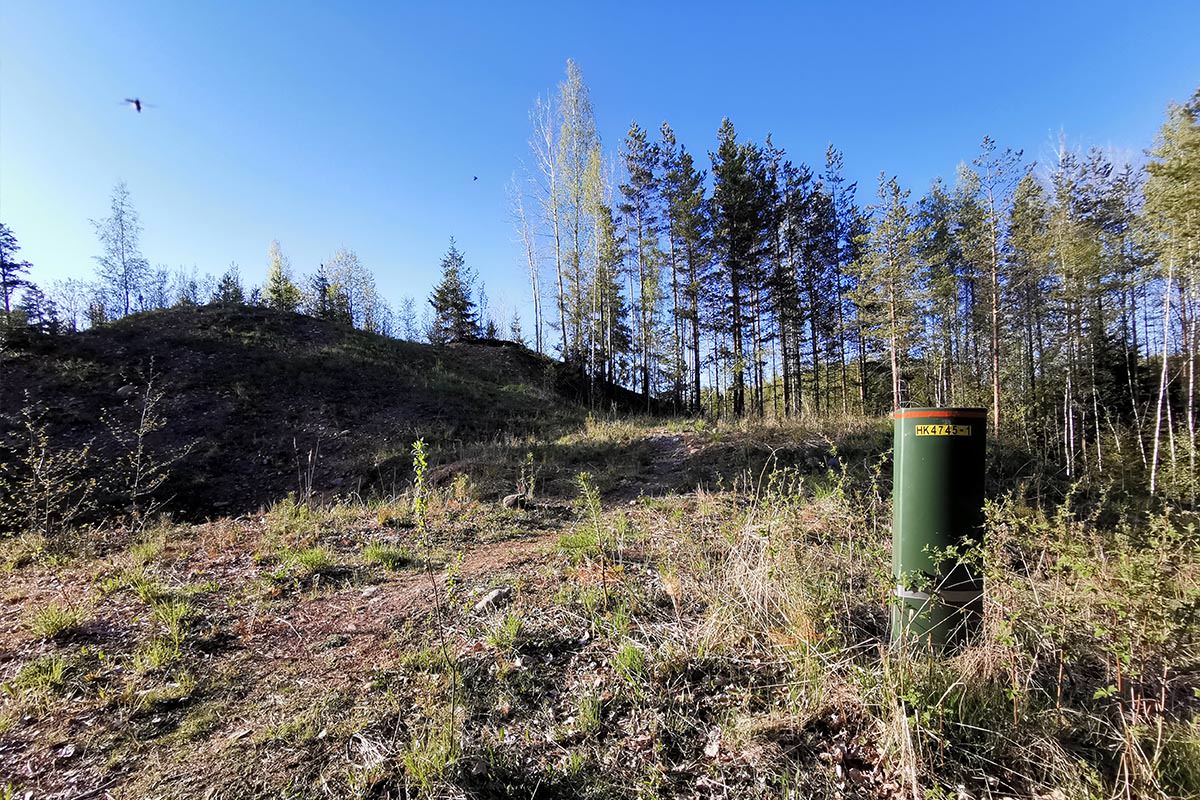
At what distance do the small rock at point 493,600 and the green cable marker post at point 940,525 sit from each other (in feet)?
7.19

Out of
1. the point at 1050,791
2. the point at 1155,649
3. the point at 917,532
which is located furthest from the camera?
the point at 917,532

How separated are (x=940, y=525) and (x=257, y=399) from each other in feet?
56.1

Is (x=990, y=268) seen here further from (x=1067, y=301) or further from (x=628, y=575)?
(x=628, y=575)

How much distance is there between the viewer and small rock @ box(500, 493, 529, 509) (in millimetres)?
6023

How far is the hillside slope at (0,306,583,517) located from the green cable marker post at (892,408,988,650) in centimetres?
994

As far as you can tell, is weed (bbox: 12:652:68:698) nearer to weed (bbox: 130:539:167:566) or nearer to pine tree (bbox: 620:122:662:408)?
weed (bbox: 130:539:167:566)

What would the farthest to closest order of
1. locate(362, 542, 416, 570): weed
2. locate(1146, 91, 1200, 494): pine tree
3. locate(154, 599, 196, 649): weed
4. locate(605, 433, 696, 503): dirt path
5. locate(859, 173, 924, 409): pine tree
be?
locate(859, 173, 924, 409): pine tree, locate(1146, 91, 1200, 494): pine tree, locate(605, 433, 696, 503): dirt path, locate(362, 542, 416, 570): weed, locate(154, 599, 196, 649): weed

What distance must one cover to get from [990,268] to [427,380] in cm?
1959

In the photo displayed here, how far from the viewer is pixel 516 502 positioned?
20.0 feet

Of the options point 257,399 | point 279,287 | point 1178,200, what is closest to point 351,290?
point 279,287

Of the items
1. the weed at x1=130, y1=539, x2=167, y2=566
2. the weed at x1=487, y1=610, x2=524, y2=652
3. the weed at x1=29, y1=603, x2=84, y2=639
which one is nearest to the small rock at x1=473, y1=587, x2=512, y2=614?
the weed at x1=487, y1=610, x2=524, y2=652

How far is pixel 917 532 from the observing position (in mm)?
2178

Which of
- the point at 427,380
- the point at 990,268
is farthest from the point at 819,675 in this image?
the point at 990,268

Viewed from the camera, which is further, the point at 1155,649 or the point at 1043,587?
the point at 1043,587
